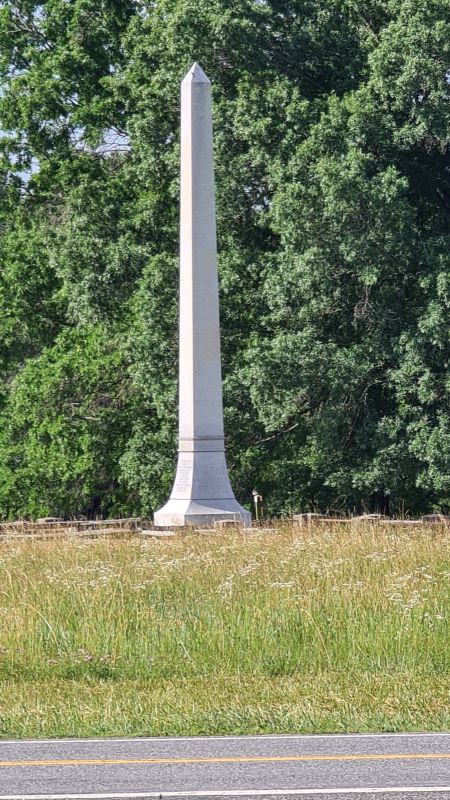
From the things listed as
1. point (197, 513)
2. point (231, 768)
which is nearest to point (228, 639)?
point (231, 768)

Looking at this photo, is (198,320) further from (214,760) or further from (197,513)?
(214,760)

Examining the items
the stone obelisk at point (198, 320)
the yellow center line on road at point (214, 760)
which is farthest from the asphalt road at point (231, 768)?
the stone obelisk at point (198, 320)

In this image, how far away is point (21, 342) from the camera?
126 feet

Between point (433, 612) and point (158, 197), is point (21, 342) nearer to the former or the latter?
point (158, 197)

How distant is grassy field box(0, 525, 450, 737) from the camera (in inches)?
391

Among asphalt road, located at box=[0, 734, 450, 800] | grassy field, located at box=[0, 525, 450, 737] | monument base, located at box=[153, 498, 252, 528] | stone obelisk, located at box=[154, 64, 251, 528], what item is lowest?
asphalt road, located at box=[0, 734, 450, 800]

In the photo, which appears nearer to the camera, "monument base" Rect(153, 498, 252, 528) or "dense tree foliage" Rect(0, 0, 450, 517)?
"monument base" Rect(153, 498, 252, 528)

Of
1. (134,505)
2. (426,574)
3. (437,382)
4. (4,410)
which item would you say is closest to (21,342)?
(4,410)

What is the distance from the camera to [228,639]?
12188 millimetres

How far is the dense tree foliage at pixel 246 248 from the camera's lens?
94.8ft

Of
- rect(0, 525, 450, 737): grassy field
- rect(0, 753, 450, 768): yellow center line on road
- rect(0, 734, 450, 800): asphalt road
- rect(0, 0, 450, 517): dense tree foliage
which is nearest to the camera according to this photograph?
rect(0, 734, 450, 800): asphalt road

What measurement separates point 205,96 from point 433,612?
14400 millimetres

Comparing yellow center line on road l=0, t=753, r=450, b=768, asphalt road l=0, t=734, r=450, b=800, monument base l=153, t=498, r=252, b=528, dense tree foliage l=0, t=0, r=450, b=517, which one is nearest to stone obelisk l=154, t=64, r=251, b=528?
monument base l=153, t=498, r=252, b=528

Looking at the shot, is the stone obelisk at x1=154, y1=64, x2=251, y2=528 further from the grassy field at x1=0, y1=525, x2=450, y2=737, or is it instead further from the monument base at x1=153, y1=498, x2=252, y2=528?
the grassy field at x1=0, y1=525, x2=450, y2=737
